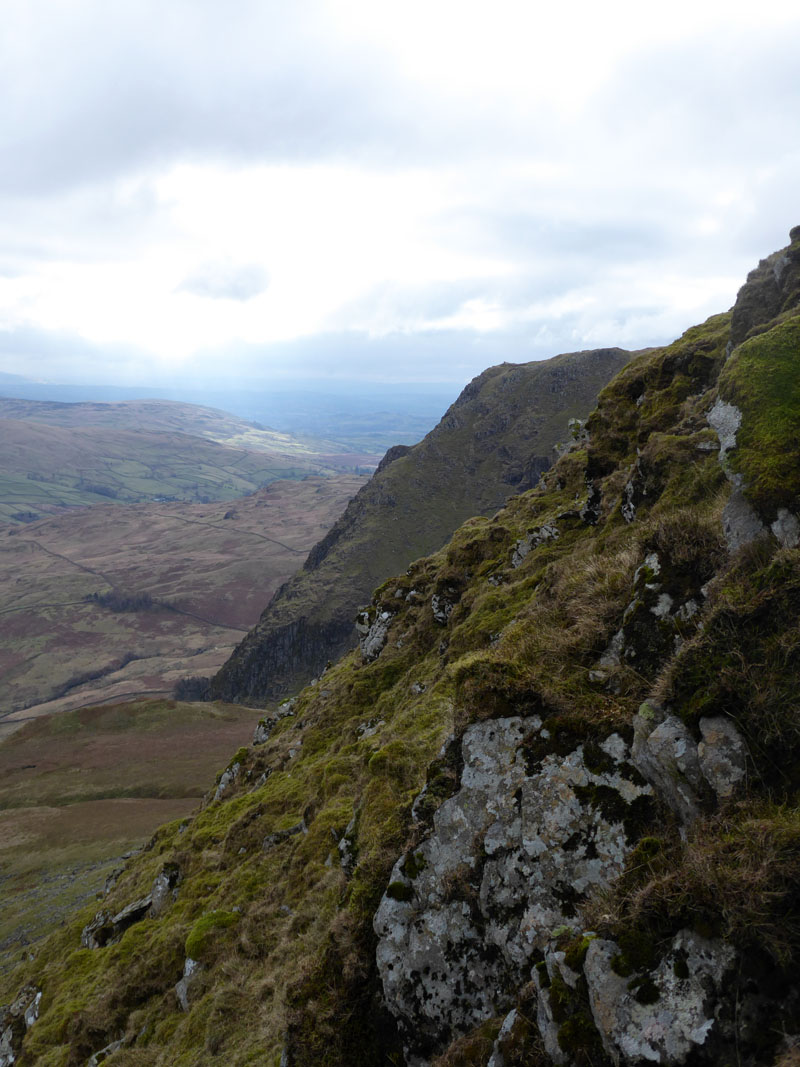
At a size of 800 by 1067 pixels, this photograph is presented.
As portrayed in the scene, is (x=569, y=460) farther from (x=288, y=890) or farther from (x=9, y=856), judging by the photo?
(x=9, y=856)

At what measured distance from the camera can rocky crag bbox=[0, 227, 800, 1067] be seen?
248 inches

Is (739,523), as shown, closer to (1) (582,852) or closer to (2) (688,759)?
(2) (688,759)

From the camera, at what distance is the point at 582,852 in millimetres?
8812

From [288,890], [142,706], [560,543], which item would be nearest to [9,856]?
[142,706]

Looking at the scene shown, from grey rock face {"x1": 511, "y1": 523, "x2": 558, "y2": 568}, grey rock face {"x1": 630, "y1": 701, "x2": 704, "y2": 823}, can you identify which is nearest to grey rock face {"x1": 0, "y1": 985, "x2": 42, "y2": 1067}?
grey rock face {"x1": 630, "y1": 701, "x2": 704, "y2": 823}

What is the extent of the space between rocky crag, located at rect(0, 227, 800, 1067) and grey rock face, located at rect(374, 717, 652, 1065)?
0.04 m

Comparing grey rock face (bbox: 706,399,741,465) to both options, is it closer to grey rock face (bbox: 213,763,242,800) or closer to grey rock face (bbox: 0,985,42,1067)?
grey rock face (bbox: 0,985,42,1067)

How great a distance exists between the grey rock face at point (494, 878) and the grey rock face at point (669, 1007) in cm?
187

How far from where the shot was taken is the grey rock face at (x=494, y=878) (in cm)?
878

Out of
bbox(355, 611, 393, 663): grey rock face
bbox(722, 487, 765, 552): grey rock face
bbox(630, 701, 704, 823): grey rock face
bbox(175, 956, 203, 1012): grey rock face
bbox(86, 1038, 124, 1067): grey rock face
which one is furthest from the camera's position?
bbox(355, 611, 393, 663): grey rock face

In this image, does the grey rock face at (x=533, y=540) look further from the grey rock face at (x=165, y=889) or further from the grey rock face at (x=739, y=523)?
the grey rock face at (x=165, y=889)

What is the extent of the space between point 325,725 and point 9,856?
231 ft

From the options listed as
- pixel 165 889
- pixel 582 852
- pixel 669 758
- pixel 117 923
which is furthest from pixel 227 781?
pixel 669 758

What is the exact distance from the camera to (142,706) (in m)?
129
